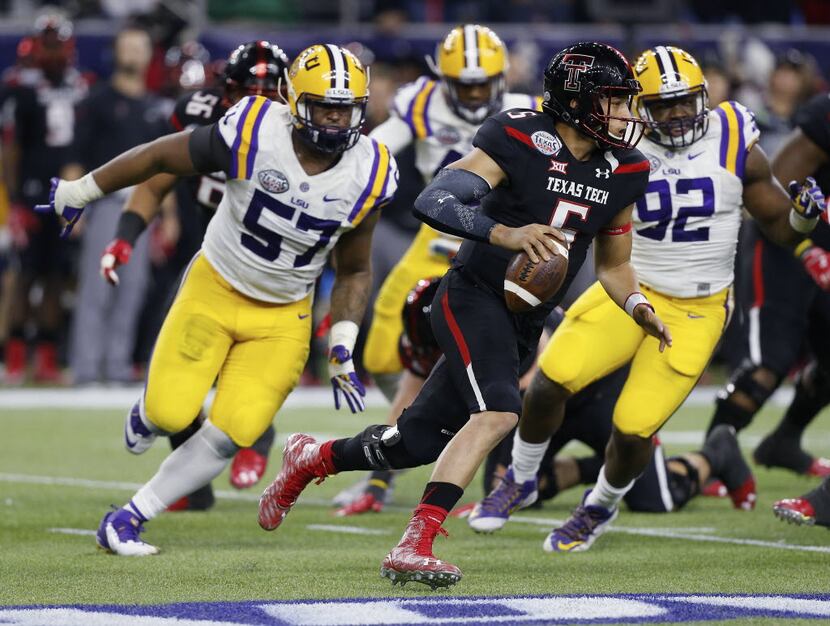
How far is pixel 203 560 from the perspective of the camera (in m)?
5.20

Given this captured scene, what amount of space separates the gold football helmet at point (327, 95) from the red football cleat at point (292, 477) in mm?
1040

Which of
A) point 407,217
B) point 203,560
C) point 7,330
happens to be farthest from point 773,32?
point 203,560

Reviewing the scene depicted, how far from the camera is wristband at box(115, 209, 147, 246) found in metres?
6.05

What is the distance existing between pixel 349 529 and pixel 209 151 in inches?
62.7

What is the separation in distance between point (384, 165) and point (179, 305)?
35.3 inches

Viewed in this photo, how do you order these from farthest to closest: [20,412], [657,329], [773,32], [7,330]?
1. [773,32]
2. [7,330]
3. [20,412]
4. [657,329]

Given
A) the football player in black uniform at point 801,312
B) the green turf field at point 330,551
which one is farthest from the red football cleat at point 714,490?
the football player in black uniform at point 801,312

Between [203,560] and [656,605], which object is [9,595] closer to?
[203,560]

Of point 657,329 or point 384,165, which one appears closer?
point 657,329

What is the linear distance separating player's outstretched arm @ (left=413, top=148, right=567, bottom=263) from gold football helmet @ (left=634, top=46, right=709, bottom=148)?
123 cm

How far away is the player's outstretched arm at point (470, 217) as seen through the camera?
4.56 m

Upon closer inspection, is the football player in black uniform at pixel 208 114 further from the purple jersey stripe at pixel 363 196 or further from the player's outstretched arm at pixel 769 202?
the player's outstretched arm at pixel 769 202

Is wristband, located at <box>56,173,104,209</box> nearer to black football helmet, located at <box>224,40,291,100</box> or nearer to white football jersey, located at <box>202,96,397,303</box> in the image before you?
white football jersey, located at <box>202,96,397,303</box>

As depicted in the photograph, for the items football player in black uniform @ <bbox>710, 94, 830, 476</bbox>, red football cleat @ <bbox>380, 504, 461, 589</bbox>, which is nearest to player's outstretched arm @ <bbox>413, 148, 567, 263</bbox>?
red football cleat @ <bbox>380, 504, 461, 589</bbox>
